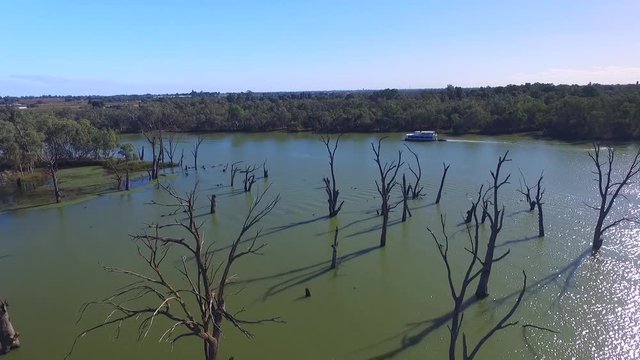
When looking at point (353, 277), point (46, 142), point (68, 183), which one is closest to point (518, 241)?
Result: point (353, 277)

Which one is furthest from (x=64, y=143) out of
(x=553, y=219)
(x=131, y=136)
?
(x=553, y=219)

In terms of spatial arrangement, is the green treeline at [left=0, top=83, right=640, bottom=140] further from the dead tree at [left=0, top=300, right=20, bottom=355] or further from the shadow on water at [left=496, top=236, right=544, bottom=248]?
the dead tree at [left=0, top=300, right=20, bottom=355]

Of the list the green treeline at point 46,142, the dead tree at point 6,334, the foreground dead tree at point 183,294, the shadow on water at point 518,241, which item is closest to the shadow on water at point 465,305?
the shadow on water at point 518,241

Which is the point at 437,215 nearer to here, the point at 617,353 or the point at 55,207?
the point at 617,353

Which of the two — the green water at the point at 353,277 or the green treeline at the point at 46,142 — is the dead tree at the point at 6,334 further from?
the green treeline at the point at 46,142

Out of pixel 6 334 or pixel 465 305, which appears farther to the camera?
pixel 465 305

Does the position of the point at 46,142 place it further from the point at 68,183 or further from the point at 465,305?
the point at 465,305

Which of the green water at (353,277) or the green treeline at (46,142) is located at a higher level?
the green treeline at (46,142)
